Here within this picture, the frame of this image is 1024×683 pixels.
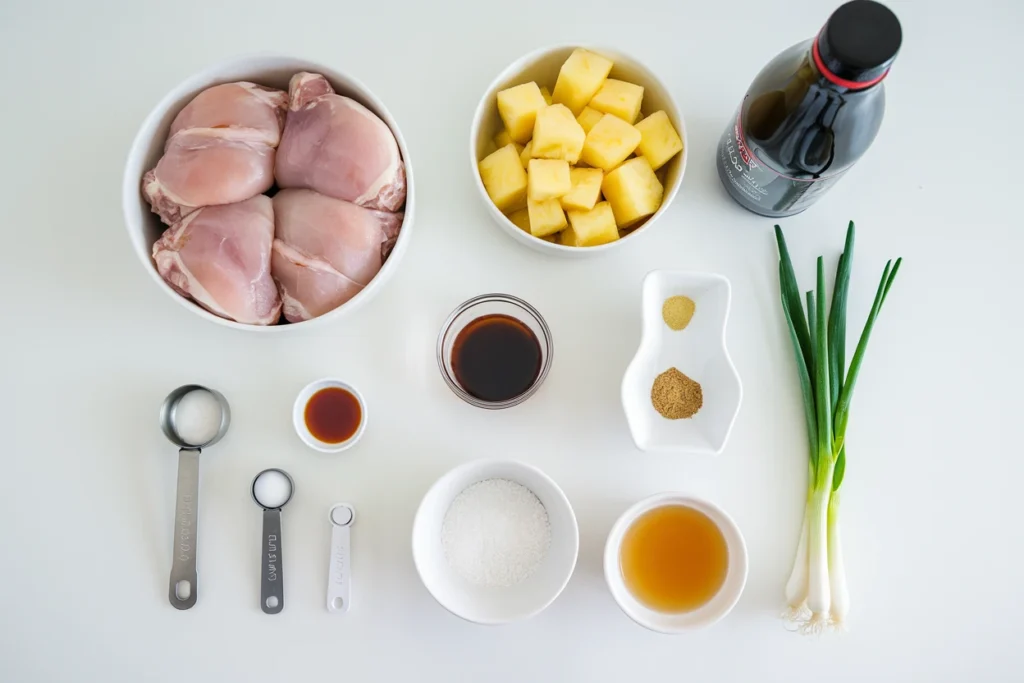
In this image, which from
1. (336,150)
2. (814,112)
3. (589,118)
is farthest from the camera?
(589,118)

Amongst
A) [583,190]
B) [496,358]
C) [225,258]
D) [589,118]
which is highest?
[589,118]

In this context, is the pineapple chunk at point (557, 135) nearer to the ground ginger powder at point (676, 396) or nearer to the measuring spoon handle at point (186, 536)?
the ground ginger powder at point (676, 396)

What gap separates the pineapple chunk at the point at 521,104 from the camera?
1.03 m

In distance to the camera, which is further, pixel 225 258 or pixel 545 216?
pixel 545 216

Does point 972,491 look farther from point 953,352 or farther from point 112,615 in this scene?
point 112,615

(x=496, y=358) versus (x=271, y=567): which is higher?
(x=496, y=358)

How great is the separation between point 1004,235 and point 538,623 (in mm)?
1026

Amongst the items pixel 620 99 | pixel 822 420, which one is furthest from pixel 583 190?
pixel 822 420

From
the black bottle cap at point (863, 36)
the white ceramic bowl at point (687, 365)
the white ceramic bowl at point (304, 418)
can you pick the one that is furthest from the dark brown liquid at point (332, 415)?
the black bottle cap at point (863, 36)

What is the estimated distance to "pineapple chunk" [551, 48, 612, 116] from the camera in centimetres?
103

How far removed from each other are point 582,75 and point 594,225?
0.23 m

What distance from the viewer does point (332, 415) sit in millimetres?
1092

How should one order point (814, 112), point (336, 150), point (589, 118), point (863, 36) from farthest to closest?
point (589, 118)
point (336, 150)
point (814, 112)
point (863, 36)

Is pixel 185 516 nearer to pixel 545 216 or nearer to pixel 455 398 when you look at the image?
pixel 455 398
